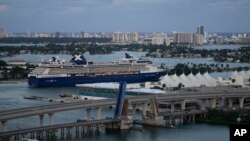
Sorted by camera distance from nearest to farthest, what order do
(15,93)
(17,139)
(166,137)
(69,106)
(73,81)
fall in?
(17,139) < (166,137) < (69,106) < (15,93) < (73,81)

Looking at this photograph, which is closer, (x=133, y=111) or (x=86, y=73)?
(x=133, y=111)

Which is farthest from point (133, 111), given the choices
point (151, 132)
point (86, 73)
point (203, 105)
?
point (86, 73)

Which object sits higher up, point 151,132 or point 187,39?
point 187,39

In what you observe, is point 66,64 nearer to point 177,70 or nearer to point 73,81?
point 73,81

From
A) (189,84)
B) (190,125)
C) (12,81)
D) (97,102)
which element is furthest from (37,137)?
(12,81)

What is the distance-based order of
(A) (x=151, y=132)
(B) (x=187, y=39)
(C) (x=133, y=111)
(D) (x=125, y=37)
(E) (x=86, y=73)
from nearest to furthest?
(A) (x=151, y=132)
(C) (x=133, y=111)
(E) (x=86, y=73)
(B) (x=187, y=39)
(D) (x=125, y=37)

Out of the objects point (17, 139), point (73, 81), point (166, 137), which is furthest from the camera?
point (73, 81)

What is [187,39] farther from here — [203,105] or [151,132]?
[151,132]

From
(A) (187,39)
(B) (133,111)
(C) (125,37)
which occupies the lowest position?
(B) (133,111)
